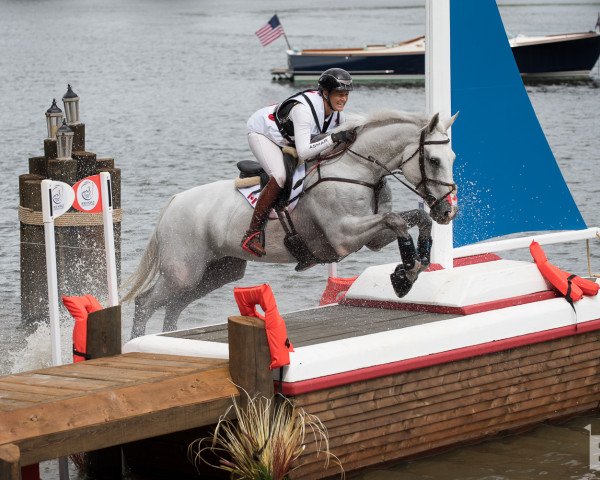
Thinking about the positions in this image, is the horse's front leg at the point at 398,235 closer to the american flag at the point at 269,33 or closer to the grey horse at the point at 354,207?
the grey horse at the point at 354,207

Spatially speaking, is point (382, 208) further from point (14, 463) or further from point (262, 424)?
point (14, 463)

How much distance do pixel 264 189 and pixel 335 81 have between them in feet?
3.13

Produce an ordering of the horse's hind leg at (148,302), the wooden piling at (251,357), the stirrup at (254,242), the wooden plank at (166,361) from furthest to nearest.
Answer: the horse's hind leg at (148,302)
the stirrup at (254,242)
the wooden plank at (166,361)
the wooden piling at (251,357)

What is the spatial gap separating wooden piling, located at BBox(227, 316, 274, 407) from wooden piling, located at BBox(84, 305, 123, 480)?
1305 millimetres

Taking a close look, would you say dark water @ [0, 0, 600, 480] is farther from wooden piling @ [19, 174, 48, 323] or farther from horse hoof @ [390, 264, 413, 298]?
horse hoof @ [390, 264, 413, 298]

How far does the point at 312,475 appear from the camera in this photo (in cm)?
776

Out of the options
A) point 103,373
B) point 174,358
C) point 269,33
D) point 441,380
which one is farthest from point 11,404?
point 269,33

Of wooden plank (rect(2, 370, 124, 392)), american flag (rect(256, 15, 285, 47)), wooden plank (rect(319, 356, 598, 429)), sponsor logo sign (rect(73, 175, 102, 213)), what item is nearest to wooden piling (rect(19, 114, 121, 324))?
sponsor logo sign (rect(73, 175, 102, 213))

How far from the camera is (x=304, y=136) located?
9094 millimetres

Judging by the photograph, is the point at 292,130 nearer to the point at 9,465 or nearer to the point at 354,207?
the point at 354,207

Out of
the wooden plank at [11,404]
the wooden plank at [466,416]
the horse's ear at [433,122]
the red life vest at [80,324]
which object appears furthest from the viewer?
the horse's ear at [433,122]

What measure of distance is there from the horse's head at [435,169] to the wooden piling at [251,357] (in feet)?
6.41

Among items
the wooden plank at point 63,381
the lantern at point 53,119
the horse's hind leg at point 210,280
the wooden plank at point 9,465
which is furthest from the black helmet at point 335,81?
the lantern at point 53,119

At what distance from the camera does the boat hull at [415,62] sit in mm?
46375
